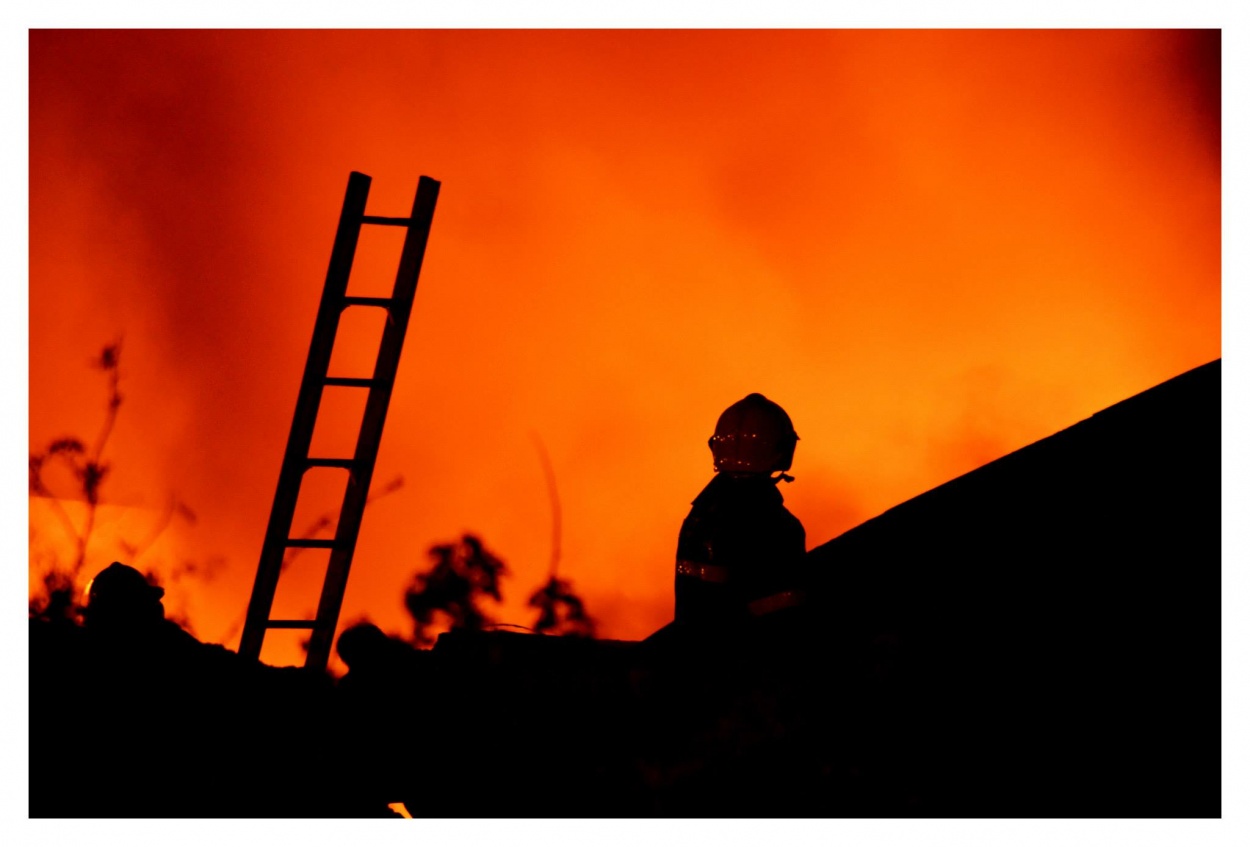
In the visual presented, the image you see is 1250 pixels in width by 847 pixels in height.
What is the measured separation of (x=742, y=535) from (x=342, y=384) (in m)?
2.13

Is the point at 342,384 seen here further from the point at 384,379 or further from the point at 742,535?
the point at 742,535

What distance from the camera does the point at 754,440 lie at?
454cm

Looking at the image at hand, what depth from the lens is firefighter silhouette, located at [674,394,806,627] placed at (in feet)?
14.2

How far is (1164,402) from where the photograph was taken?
6.88 m

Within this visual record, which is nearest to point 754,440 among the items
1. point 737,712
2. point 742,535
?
point 742,535

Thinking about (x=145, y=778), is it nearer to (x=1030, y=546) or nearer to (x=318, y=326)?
(x=318, y=326)

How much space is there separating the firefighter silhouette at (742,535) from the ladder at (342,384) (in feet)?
5.55

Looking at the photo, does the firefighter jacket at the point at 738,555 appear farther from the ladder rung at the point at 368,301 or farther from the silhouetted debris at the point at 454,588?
the silhouetted debris at the point at 454,588

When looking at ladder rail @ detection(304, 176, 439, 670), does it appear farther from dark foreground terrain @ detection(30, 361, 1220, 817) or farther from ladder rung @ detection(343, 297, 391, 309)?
dark foreground terrain @ detection(30, 361, 1220, 817)

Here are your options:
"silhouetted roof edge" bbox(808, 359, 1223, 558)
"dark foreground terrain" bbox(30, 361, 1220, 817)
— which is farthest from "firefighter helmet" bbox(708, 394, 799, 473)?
"silhouetted roof edge" bbox(808, 359, 1223, 558)

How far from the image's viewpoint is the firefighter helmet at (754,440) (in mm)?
4535

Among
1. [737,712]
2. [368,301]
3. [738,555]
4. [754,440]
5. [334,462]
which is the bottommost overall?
[737,712]

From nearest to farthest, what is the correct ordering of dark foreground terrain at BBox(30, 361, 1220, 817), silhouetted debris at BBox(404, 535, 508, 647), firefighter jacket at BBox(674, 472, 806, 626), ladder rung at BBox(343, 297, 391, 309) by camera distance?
dark foreground terrain at BBox(30, 361, 1220, 817)
firefighter jacket at BBox(674, 472, 806, 626)
ladder rung at BBox(343, 297, 391, 309)
silhouetted debris at BBox(404, 535, 508, 647)

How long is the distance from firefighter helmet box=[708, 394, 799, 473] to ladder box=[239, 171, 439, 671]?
5.48 feet
